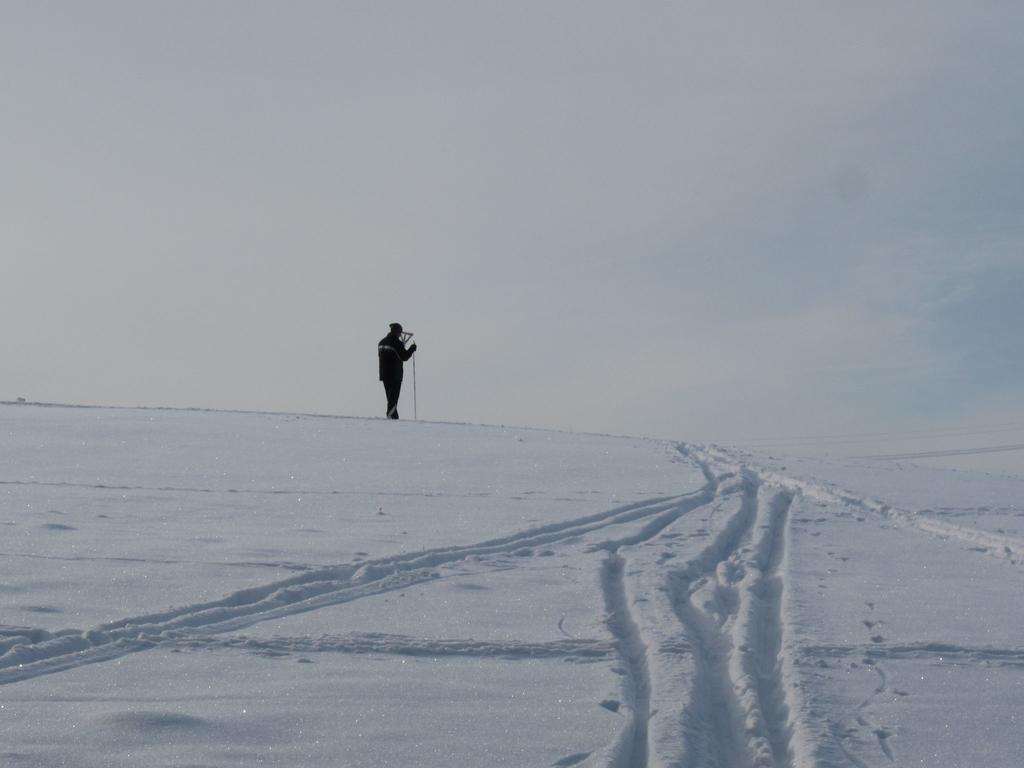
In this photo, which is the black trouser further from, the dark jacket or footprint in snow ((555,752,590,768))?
footprint in snow ((555,752,590,768))

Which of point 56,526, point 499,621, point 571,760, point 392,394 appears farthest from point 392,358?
point 571,760

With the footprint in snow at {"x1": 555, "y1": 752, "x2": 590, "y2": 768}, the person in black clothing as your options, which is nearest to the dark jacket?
the person in black clothing

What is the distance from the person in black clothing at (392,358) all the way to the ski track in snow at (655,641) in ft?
32.8

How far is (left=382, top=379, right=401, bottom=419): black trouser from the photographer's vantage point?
64.9ft

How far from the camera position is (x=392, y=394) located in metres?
19.9

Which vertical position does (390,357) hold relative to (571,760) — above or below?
above

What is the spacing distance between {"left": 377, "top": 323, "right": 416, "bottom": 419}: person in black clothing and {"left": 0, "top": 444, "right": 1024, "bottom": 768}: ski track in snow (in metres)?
10.00

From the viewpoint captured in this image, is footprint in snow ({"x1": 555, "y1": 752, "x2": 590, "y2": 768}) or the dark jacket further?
the dark jacket

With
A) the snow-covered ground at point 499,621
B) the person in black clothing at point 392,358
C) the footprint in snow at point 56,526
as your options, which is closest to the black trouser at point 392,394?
the person in black clothing at point 392,358

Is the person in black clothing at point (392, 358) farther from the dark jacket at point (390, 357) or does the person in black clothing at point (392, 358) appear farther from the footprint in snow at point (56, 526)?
the footprint in snow at point (56, 526)

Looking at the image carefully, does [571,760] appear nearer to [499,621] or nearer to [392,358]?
[499,621]

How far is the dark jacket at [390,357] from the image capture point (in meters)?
19.6

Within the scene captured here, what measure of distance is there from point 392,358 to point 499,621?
13.0 meters

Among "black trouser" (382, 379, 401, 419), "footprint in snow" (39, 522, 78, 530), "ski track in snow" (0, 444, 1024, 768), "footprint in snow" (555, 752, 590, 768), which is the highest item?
"black trouser" (382, 379, 401, 419)
